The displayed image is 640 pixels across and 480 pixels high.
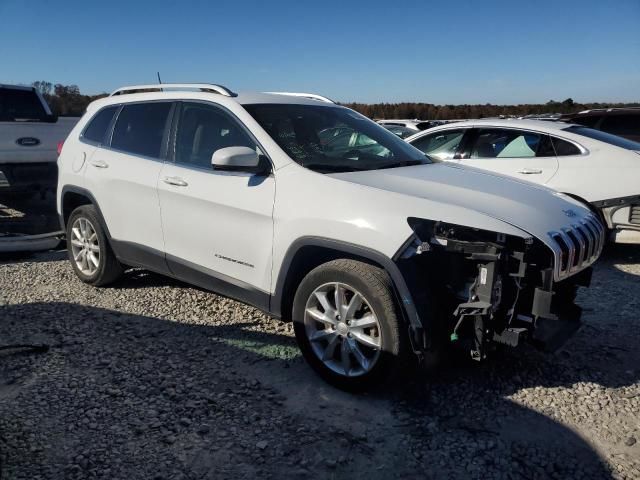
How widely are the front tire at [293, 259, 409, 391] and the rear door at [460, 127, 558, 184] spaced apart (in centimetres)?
393

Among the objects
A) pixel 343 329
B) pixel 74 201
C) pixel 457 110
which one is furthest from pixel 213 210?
pixel 457 110

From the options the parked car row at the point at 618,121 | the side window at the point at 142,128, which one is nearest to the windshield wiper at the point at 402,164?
the side window at the point at 142,128

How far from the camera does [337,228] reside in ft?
10.5

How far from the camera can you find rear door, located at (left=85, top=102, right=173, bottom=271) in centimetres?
441

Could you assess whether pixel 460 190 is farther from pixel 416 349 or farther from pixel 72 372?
pixel 72 372

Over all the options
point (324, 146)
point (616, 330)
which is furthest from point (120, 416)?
point (616, 330)

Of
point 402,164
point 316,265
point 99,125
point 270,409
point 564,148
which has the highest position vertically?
point 99,125

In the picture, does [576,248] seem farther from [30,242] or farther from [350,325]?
[30,242]

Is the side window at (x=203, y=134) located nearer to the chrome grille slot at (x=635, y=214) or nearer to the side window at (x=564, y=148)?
the side window at (x=564, y=148)

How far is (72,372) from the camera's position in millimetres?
Answer: 3562

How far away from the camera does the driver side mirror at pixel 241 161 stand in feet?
11.6

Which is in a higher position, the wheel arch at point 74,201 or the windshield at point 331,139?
the windshield at point 331,139

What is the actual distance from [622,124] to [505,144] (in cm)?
342

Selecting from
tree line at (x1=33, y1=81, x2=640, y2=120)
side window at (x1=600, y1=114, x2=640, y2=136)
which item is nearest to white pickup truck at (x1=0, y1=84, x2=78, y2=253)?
side window at (x1=600, y1=114, x2=640, y2=136)
